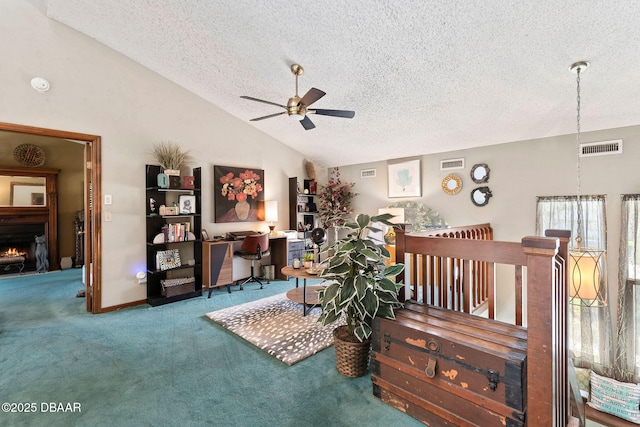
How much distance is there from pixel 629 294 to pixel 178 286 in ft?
18.1

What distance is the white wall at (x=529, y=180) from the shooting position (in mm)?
3328

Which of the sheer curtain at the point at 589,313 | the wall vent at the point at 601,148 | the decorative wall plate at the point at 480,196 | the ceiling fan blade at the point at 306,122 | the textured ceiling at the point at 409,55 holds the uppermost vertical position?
the textured ceiling at the point at 409,55

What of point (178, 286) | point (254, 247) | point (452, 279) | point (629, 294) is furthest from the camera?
point (254, 247)

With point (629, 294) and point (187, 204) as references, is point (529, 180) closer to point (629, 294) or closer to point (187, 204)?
point (629, 294)

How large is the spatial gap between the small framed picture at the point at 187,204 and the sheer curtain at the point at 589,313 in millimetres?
4927

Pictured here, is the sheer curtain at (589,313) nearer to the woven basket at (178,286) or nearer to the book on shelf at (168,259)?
the woven basket at (178,286)

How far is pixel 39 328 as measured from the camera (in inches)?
122

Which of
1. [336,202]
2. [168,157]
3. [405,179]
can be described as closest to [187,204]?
[168,157]

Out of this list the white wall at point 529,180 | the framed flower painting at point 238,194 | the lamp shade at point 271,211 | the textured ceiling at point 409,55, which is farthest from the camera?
the lamp shade at point 271,211

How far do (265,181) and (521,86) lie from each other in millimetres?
4019

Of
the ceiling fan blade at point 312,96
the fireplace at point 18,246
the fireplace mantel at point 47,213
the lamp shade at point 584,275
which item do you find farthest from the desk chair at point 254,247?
the fireplace at point 18,246

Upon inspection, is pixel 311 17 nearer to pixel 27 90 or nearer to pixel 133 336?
pixel 27 90

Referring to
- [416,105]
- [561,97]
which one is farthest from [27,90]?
A: [561,97]

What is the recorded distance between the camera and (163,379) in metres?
2.18
